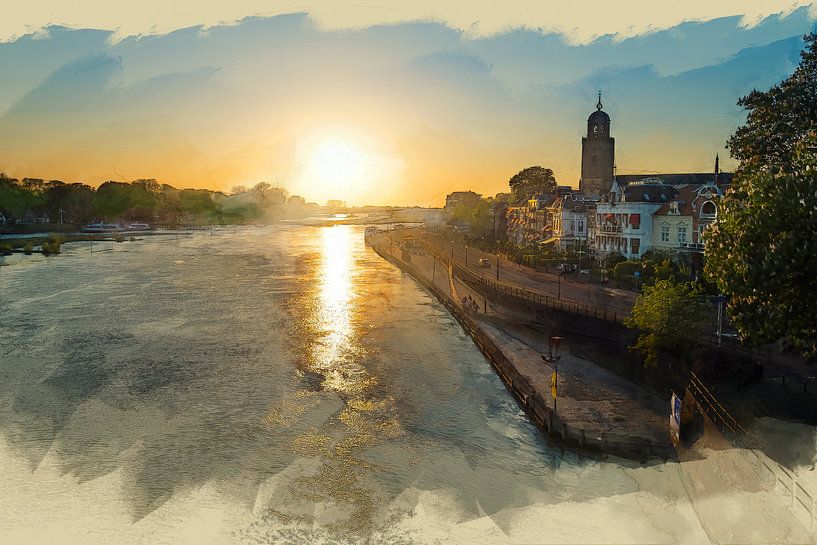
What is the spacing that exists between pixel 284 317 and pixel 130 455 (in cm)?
3541

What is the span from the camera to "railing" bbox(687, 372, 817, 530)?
19859mm

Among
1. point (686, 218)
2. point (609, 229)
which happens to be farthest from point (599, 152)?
point (686, 218)

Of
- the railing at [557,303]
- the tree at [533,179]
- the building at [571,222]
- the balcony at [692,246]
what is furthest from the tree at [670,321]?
the tree at [533,179]

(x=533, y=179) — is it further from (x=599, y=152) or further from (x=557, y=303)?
(x=557, y=303)

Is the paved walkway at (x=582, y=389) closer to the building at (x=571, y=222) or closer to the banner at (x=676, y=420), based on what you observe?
the banner at (x=676, y=420)

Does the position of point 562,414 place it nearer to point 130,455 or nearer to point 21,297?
point 130,455

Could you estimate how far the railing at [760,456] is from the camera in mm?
19859

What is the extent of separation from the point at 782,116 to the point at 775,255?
19.0 metres

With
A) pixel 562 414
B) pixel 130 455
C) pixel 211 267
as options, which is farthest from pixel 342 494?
pixel 211 267

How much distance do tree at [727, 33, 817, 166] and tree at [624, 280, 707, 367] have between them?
29.1ft

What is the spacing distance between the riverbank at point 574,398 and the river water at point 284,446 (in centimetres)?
115

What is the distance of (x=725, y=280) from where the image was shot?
26328 mm

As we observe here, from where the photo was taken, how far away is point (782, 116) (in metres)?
37.6

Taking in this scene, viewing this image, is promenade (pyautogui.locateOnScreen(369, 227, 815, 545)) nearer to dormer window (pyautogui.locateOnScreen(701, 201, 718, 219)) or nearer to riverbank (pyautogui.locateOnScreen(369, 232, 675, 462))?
riverbank (pyautogui.locateOnScreen(369, 232, 675, 462))
